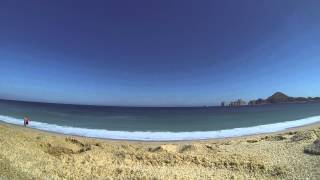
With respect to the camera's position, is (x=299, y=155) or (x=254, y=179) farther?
(x=299, y=155)

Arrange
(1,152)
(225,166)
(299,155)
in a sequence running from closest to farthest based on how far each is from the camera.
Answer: (1,152), (225,166), (299,155)

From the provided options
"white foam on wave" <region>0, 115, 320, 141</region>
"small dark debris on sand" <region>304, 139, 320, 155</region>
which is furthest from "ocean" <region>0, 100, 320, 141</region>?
"small dark debris on sand" <region>304, 139, 320, 155</region>

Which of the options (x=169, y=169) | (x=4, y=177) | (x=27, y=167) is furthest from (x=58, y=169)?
(x=169, y=169)

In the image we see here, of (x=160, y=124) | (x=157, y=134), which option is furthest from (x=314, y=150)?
(x=160, y=124)

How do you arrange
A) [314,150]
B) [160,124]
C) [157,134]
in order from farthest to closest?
[160,124] < [157,134] < [314,150]

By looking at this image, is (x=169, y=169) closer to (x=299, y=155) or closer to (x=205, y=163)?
(x=205, y=163)

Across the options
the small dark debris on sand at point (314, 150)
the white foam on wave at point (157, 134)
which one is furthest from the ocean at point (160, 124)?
the small dark debris on sand at point (314, 150)

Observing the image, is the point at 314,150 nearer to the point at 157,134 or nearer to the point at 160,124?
the point at 157,134

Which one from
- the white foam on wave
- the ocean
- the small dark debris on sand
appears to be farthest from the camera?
the ocean

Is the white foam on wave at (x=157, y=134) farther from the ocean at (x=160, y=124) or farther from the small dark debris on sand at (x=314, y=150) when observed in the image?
the small dark debris on sand at (x=314, y=150)

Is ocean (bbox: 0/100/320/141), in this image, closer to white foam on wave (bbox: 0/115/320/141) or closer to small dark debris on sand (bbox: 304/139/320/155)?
white foam on wave (bbox: 0/115/320/141)

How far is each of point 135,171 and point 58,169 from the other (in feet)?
6.08

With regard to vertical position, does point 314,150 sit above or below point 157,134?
above

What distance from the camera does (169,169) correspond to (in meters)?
7.78
